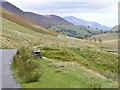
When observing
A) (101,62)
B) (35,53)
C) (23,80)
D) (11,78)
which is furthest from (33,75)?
(101,62)

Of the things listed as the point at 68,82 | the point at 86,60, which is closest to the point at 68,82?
the point at 68,82

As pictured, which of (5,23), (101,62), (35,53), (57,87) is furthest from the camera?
(5,23)

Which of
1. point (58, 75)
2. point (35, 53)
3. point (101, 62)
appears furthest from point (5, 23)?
point (58, 75)

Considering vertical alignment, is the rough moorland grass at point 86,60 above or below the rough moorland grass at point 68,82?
below

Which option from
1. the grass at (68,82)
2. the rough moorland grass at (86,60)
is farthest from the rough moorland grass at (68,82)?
the rough moorland grass at (86,60)

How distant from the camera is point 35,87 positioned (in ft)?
69.3

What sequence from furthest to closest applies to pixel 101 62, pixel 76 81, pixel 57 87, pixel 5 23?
pixel 5 23 → pixel 101 62 → pixel 76 81 → pixel 57 87

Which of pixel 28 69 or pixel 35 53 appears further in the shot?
pixel 35 53

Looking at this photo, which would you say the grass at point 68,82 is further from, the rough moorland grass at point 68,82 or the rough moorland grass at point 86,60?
the rough moorland grass at point 86,60

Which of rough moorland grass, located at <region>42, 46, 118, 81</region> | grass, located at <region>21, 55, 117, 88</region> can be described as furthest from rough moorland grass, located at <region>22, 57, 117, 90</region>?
rough moorland grass, located at <region>42, 46, 118, 81</region>

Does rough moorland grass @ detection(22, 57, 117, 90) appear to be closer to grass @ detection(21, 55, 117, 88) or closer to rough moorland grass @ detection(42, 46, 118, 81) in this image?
grass @ detection(21, 55, 117, 88)

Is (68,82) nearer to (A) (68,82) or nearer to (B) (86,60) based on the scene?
(A) (68,82)

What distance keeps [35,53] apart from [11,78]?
1914 centimetres

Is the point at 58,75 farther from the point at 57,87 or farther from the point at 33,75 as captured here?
the point at 57,87
